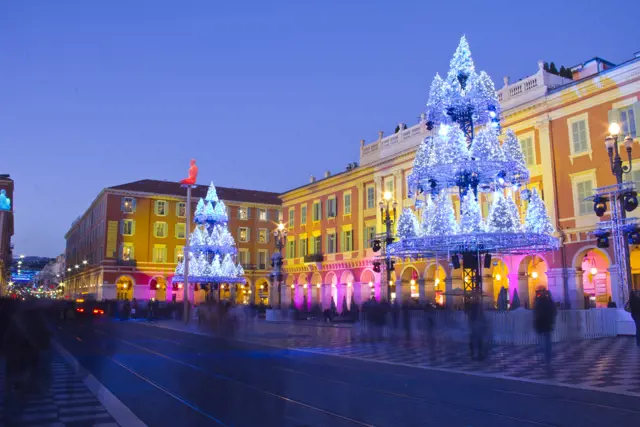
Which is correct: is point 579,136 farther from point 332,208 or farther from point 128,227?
point 128,227

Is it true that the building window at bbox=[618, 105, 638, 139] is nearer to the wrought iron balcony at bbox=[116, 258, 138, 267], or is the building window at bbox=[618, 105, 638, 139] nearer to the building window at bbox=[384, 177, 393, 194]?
the building window at bbox=[384, 177, 393, 194]

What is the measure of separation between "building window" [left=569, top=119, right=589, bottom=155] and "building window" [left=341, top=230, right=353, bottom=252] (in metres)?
21.3

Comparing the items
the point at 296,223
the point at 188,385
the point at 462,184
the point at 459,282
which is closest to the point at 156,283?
the point at 296,223

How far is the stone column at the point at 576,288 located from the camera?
2931cm

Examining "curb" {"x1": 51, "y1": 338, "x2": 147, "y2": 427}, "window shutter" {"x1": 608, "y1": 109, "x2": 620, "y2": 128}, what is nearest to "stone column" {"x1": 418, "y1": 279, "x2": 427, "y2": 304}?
"window shutter" {"x1": 608, "y1": 109, "x2": 620, "y2": 128}

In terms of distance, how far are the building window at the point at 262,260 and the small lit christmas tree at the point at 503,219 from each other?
5854 cm

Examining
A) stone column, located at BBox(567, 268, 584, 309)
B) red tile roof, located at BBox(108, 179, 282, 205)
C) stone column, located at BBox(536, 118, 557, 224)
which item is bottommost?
stone column, located at BBox(567, 268, 584, 309)

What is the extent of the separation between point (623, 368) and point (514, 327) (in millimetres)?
6962

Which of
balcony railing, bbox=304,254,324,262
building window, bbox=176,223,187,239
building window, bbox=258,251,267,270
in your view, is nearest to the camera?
balcony railing, bbox=304,254,324,262

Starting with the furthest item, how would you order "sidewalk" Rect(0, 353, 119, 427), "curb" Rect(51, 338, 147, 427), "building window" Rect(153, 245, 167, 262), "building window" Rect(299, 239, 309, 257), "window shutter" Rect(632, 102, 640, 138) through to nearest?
"building window" Rect(153, 245, 167, 262)
"building window" Rect(299, 239, 309, 257)
"window shutter" Rect(632, 102, 640, 138)
"sidewalk" Rect(0, 353, 119, 427)
"curb" Rect(51, 338, 147, 427)

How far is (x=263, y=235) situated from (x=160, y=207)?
1490 cm

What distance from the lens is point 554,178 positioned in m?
31.5

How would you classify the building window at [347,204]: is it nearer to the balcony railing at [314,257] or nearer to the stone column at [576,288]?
the balcony railing at [314,257]

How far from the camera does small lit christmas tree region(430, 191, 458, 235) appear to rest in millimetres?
20016
